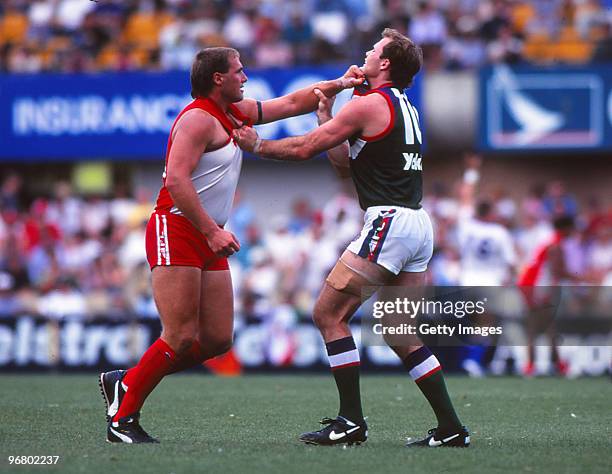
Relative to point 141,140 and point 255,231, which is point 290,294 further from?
point 141,140

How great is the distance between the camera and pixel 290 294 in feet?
53.5

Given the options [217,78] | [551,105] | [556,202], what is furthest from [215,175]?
[551,105]

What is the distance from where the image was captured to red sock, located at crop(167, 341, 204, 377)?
743 cm

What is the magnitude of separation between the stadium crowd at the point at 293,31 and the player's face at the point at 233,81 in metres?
11.4

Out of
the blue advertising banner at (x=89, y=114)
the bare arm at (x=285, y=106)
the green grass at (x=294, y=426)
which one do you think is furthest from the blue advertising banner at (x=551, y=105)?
the bare arm at (x=285, y=106)

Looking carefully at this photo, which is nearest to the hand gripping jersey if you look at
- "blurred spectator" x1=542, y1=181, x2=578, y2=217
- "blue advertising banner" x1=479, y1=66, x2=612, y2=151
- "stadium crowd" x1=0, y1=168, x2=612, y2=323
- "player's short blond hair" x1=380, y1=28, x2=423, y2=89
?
"player's short blond hair" x1=380, y1=28, x2=423, y2=89

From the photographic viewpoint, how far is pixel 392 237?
7195 mm

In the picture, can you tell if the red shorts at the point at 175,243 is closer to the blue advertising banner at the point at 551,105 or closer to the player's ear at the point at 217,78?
the player's ear at the point at 217,78

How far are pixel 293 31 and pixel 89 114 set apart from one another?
143 inches

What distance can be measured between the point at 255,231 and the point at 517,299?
14.3 feet

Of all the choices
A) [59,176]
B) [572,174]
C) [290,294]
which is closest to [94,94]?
[59,176]

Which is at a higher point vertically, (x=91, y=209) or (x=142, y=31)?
(x=142, y=31)

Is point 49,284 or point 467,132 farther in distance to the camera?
point 467,132

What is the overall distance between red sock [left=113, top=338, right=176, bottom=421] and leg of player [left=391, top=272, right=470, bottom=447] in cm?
145
